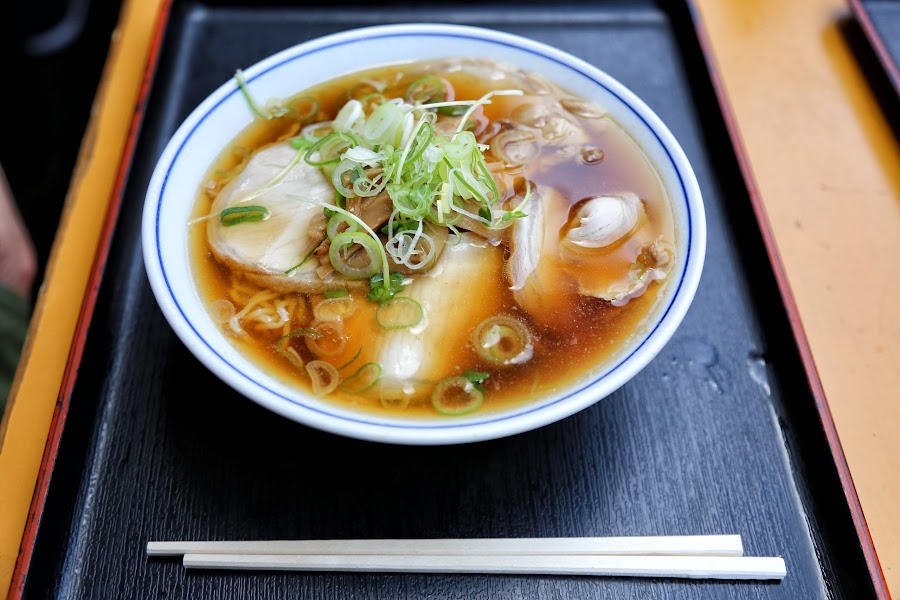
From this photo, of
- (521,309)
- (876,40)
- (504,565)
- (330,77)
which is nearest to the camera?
(504,565)

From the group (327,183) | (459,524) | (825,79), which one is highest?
(327,183)

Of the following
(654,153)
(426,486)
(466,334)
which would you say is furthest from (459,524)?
(654,153)

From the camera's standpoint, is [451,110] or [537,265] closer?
[537,265]

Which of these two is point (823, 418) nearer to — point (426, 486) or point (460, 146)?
point (426, 486)

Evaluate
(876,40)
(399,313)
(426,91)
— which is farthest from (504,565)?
(876,40)

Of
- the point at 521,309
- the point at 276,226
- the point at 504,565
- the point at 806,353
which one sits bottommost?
the point at 504,565

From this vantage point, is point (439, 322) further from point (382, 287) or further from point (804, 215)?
point (804, 215)

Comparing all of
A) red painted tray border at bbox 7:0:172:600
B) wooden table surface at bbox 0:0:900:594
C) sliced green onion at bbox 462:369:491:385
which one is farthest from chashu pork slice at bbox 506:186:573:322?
red painted tray border at bbox 7:0:172:600

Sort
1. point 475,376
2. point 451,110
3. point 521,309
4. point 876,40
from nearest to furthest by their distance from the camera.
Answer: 1. point 475,376
2. point 521,309
3. point 451,110
4. point 876,40
